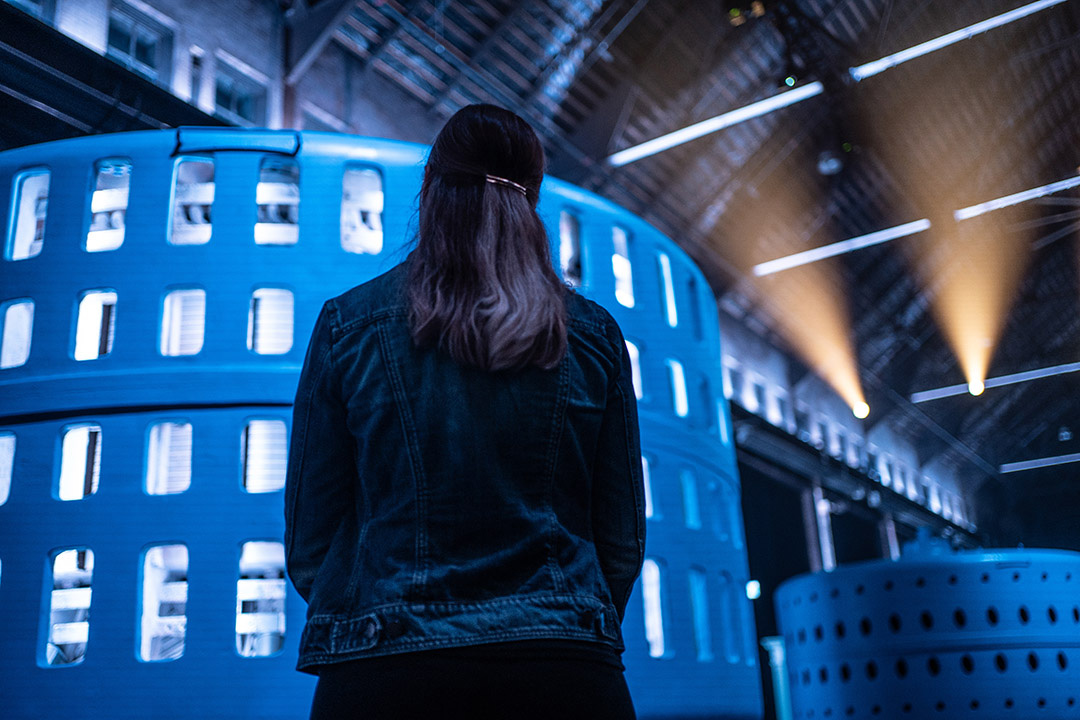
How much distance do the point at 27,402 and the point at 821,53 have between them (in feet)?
49.1

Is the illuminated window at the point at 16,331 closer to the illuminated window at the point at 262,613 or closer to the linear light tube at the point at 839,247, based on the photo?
the illuminated window at the point at 262,613

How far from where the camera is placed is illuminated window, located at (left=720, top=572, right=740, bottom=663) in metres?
5.06

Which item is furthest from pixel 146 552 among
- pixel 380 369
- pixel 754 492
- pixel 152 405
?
pixel 754 492

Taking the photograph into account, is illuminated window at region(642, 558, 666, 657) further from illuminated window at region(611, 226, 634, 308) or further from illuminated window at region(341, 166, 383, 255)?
illuminated window at region(341, 166, 383, 255)

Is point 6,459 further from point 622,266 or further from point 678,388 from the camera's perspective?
point 678,388

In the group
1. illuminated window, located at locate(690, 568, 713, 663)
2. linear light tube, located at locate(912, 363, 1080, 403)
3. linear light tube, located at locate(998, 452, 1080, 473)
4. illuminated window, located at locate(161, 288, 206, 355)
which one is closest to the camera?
illuminated window, located at locate(161, 288, 206, 355)

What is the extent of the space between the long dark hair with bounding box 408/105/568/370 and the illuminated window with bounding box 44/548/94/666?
120 inches

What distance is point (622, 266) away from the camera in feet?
17.9

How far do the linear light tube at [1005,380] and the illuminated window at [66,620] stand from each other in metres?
29.7

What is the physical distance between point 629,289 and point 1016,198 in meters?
20.2

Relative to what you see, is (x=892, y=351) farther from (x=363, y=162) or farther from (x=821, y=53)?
(x=363, y=162)

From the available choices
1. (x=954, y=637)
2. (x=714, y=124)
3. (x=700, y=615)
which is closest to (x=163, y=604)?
(x=700, y=615)

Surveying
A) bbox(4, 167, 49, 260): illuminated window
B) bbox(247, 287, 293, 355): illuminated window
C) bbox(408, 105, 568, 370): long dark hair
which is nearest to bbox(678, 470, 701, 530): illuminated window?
bbox(247, 287, 293, 355): illuminated window

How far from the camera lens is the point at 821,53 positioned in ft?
55.2
